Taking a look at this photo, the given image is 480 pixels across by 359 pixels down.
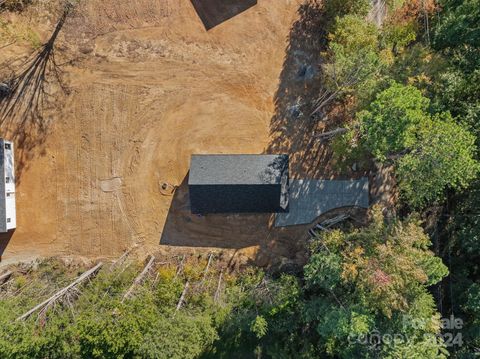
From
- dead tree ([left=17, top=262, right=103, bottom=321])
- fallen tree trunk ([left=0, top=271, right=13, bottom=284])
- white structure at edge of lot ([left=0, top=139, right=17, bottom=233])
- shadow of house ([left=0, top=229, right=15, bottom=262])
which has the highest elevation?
white structure at edge of lot ([left=0, top=139, right=17, bottom=233])

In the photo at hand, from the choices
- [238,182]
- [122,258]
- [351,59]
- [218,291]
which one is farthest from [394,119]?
[122,258]

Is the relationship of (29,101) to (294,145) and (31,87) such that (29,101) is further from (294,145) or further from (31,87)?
(294,145)

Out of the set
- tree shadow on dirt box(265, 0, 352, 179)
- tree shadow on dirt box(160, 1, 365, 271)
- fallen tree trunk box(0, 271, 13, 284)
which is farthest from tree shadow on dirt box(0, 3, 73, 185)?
tree shadow on dirt box(265, 0, 352, 179)

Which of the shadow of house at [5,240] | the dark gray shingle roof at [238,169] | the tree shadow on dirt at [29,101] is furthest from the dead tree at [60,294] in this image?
the dark gray shingle roof at [238,169]

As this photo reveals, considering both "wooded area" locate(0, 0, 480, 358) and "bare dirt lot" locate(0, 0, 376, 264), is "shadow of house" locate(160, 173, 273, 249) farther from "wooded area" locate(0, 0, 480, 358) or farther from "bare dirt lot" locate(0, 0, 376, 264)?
"wooded area" locate(0, 0, 480, 358)

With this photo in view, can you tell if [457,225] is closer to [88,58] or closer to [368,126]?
[368,126]

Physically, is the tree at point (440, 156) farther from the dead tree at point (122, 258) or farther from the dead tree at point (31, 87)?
the dead tree at point (31, 87)
